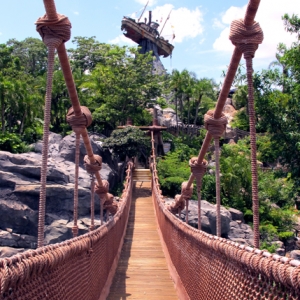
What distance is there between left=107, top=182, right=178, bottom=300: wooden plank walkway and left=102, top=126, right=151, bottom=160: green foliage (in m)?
5.05

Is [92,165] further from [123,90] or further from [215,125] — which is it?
[123,90]

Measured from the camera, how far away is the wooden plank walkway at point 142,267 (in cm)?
443

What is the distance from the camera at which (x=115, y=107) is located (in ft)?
59.2

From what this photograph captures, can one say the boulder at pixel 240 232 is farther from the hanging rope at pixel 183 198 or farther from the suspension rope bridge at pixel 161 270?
the suspension rope bridge at pixel 161 270

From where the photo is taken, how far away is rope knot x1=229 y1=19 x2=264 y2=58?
265 centimetres

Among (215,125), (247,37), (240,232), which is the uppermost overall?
(247,37)

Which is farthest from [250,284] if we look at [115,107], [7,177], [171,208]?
[115,107]

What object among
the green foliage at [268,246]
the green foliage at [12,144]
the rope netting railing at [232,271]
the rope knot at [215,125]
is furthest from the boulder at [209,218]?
the rope knot at [215,125]

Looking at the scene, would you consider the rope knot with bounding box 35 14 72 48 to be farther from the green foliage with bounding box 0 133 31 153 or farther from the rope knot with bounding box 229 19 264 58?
the green foliage with bounding box 0 133 31 153

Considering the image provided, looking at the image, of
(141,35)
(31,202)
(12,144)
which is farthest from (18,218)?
(141,35)

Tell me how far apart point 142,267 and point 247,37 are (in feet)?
12.4

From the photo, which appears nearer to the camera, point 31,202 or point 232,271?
point 232,271

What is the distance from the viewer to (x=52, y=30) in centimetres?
263

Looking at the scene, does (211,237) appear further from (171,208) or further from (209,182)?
(209,182)
